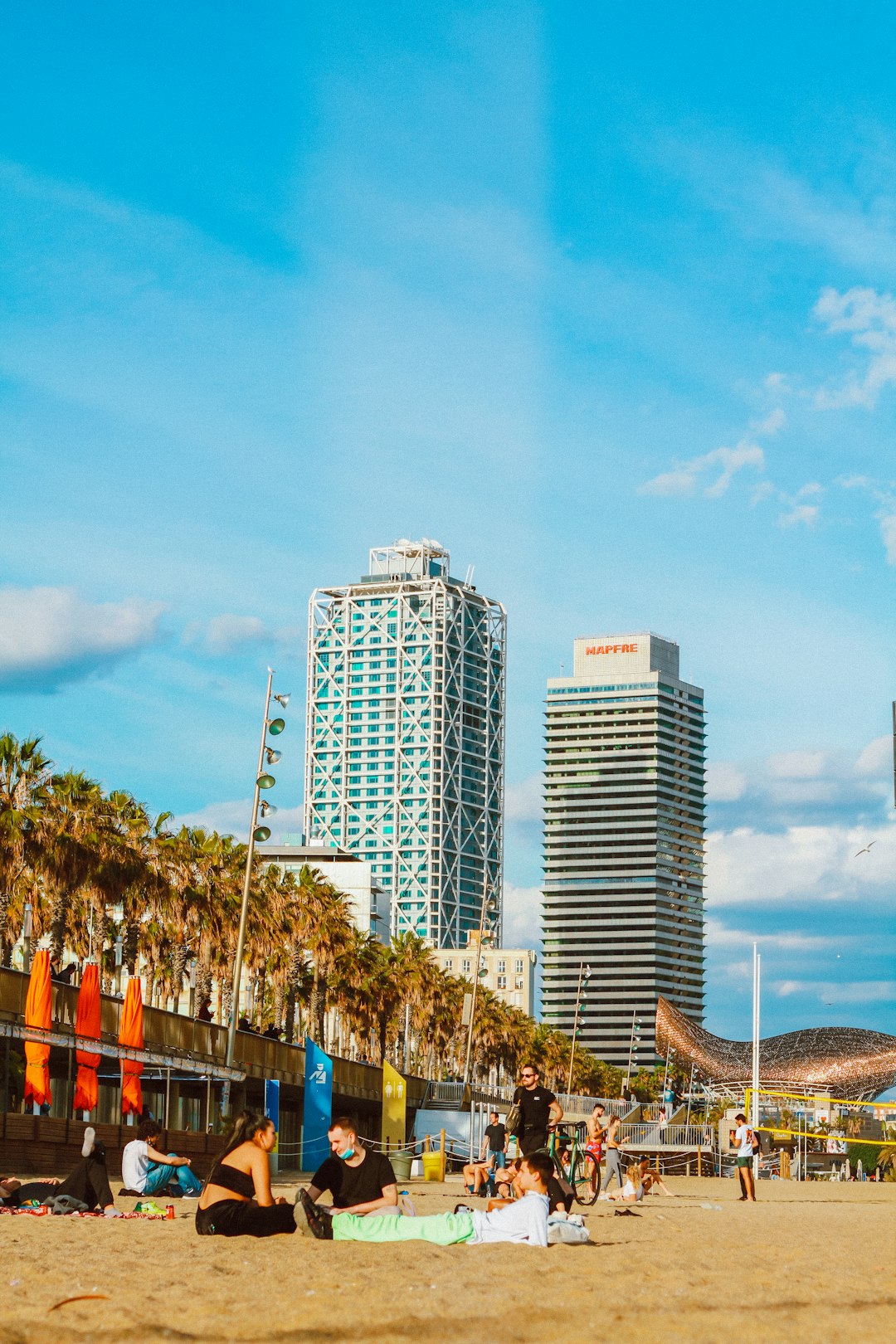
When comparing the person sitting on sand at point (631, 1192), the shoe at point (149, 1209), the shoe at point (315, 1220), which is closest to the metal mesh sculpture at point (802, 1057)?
the person sitting on sand at point (631, 1192)

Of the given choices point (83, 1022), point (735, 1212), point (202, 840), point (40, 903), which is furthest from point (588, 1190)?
point (202, 840)

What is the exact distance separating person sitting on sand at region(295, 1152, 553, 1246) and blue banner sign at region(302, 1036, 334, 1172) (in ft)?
51.3

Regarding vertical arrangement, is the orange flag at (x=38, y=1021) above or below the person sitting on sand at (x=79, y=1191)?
above

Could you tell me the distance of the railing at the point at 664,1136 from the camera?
4972cm

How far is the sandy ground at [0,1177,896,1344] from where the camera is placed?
6.57 m

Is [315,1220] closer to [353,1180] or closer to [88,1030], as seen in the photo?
[353,1180]

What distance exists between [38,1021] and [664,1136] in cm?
3284

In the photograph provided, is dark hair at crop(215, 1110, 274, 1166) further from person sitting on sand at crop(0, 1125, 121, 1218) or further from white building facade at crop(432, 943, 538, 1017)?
white building facade at crop(432, 943, 538, 1017)

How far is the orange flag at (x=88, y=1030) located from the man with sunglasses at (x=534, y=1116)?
10215 millimetres

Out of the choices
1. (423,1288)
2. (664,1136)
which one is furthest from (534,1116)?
(664,1136)

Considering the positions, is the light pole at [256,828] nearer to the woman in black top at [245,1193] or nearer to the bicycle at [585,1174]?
the bicycle at [585,1174]

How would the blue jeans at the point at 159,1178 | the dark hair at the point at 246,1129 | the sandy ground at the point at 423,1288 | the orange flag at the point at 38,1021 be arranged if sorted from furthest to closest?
the orange flag at the point at 38,1021 < the blue jeans at the point at 159,1178 < the dark hair at the point at 246,1129 < the sandy ground at the point at 423,1288

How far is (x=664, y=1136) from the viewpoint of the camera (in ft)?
168

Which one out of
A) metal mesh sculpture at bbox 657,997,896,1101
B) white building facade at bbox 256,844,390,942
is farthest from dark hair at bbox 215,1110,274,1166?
metal mesh sculpture at bbox 657,997,896,1101
